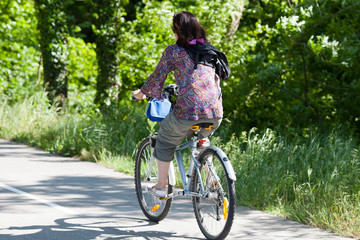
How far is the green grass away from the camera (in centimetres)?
679

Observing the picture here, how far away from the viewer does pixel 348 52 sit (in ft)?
33.4

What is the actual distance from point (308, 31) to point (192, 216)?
215 inches

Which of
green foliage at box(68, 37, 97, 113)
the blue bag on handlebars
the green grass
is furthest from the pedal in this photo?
green foliage at box(68, 37, 97, 113)

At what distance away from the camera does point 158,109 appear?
598cm

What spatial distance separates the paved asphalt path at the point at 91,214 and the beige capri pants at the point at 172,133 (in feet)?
2.56

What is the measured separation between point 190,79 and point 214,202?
113cm

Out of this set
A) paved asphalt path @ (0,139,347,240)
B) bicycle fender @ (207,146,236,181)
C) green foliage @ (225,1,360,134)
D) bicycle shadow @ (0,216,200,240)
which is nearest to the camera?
bicycle fender @ (207,146,236,181)

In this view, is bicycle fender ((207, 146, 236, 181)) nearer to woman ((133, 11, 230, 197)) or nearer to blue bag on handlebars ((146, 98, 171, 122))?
woman ((133, 11, 230, 197))

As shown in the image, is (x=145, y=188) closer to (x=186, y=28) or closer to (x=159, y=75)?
(x=159, y=75)

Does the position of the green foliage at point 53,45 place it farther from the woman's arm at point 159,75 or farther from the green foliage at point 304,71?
the woman's arm at point 159,75

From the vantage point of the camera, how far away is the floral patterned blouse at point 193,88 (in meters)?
5.52

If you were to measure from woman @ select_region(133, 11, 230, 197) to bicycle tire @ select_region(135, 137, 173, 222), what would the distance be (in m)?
0.68

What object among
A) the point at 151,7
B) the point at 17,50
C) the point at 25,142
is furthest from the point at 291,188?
the point at 17,50

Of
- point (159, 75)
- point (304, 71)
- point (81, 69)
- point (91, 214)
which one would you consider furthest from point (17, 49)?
point (159, 75)
